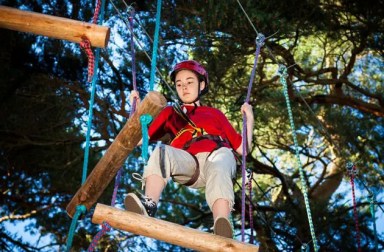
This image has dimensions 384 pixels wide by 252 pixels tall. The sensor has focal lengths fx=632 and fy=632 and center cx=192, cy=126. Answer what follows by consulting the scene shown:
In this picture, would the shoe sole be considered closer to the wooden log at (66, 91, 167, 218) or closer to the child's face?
the wooden log at (66, 91, 167, 218)

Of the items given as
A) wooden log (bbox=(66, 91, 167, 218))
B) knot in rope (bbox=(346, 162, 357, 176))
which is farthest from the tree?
wooden log (bbox=(66, 91, 167, 218))

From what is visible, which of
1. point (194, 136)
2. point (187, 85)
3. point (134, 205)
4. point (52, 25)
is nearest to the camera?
point (134, 205)

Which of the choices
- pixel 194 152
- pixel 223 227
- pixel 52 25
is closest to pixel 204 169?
pixel 194 152

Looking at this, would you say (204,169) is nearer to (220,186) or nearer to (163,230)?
(220,186)

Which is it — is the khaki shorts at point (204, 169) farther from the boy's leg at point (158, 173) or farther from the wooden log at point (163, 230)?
the wooden log at point (163, 230)

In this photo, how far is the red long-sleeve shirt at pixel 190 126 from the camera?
3303mm

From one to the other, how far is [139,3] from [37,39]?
1055mm

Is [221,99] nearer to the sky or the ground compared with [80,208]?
nearer to the sky

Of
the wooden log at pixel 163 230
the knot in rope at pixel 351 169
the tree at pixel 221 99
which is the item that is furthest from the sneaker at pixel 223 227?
the tree at pixel 221 99

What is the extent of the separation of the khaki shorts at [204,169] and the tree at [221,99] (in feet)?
6.60

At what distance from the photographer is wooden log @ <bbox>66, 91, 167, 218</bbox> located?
8.42 feet

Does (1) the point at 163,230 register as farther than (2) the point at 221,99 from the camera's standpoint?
No

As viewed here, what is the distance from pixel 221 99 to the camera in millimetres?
6270

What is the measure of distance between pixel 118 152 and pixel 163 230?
0.42 meters
